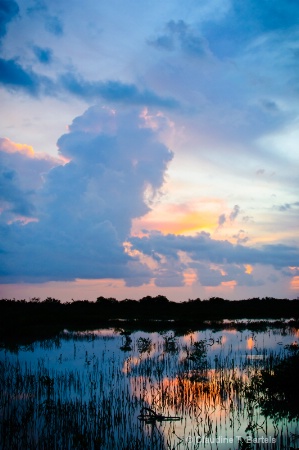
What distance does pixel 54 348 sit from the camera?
19609 millimetres

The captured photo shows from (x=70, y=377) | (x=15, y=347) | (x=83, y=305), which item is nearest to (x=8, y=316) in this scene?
(x=15, y=347)

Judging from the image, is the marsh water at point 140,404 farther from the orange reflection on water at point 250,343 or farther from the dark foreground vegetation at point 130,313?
the dark foreground vegetation at point 130,313

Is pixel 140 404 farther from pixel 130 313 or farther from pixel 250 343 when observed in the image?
pixel 130 313

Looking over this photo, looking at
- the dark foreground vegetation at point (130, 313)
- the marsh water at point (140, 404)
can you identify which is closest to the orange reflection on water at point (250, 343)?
the marsh water at point (140, 404)

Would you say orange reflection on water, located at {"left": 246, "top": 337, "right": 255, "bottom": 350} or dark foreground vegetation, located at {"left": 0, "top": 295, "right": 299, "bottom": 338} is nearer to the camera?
orange reflection on water, located at {"left": 246, "top": 337, "right": 255, "bottom": 350}

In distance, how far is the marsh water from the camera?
751 centimetres

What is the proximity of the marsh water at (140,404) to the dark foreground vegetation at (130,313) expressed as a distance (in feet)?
40.6

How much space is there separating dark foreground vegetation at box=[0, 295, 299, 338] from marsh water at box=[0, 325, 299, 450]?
1237 cm

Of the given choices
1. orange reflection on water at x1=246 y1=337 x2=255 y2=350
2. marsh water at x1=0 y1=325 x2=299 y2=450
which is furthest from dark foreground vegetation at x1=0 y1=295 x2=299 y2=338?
marsh water at x1=0 y1=325 x2=299 y2=450

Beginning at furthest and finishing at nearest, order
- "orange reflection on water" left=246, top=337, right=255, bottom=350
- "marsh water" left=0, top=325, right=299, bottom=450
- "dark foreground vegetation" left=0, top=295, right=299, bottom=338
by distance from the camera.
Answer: "dark foreground vegetation" left=0, top=295, right=299, bottom=338, "orange reflection on water" left=246, top=337, right=255, bottom=350, "marsh water" left=0, top=325, right=299, bottom=450

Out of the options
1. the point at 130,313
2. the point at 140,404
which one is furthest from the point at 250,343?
the point at 130,313

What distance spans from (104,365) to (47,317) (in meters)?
19.4

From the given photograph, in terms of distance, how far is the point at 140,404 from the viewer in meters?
9.73

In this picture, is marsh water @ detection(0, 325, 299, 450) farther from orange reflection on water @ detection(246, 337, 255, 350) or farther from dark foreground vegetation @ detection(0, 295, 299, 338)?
dark foreground vegetation @ detection(0, 295, 299, 338)
